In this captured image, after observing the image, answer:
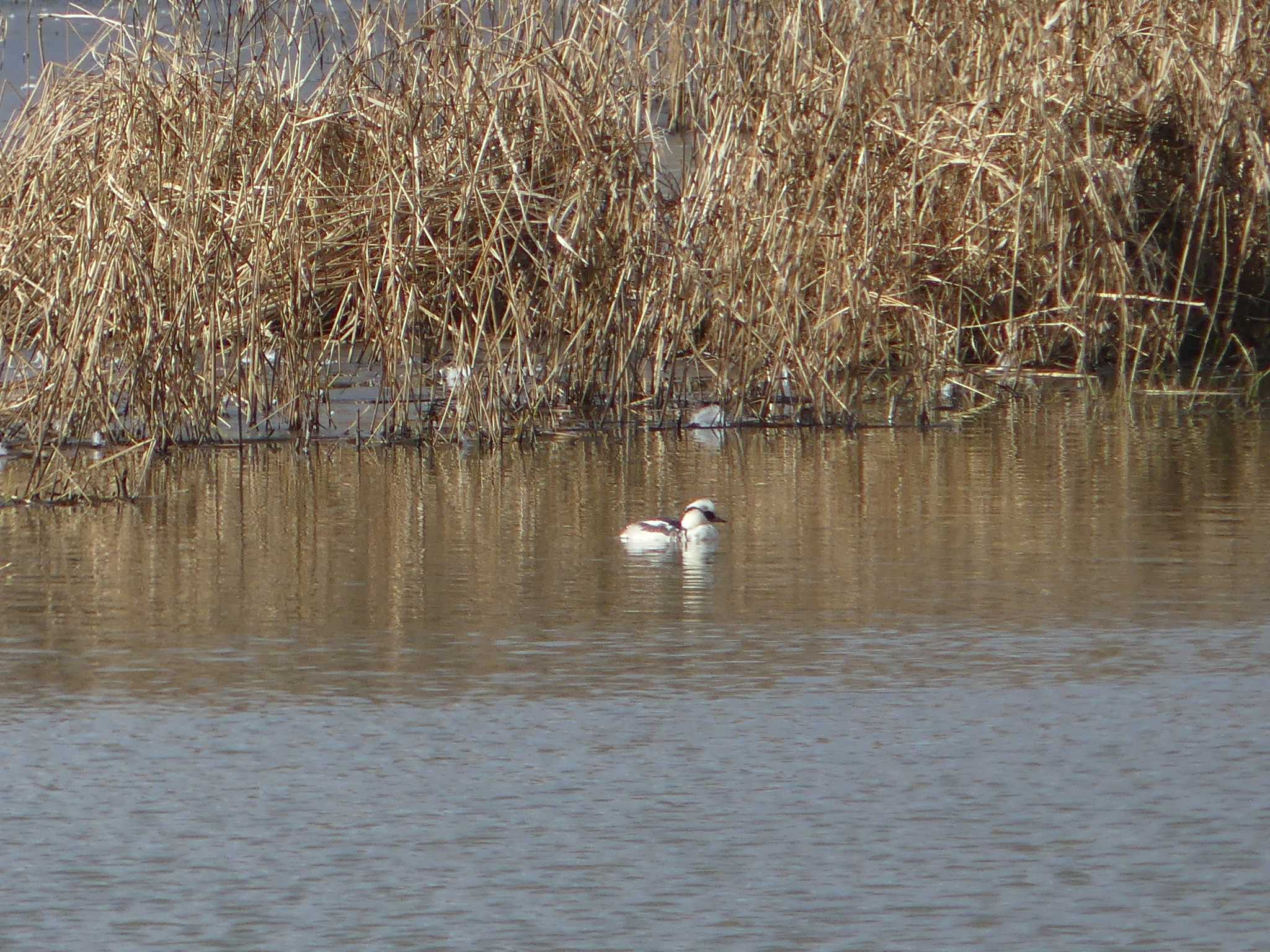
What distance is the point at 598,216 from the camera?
9.70 meters

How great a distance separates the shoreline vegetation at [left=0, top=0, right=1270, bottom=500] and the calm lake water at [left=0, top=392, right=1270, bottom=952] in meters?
1.05

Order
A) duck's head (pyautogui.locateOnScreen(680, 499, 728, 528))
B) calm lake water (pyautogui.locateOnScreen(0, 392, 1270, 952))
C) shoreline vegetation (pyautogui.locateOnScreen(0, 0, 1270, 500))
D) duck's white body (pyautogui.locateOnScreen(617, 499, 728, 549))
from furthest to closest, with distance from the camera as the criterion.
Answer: shoreline vegetation (pyautogui.locateOnScreen(0, 0, 1270, 500)) < duck's head (pyautogui.locateOnScreen(680, 499, 728, 528)) < duck's white body (pyautogui.locateOnScreen(617, 499, 728, 549)) < calm lake water (pyautogui.locateOnScreen(0, 392, 1270, 952))

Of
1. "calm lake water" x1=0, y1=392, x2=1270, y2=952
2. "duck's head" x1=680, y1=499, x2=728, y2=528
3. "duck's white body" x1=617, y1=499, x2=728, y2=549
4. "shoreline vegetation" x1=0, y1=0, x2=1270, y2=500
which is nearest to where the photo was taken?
"calm lake water" x1=0, y1=392, x2=1270, y2=952

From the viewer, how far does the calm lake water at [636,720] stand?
12.3ft

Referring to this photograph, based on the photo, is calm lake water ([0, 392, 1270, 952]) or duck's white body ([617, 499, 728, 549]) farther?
duck's white body ([617, 499, 728, 549])

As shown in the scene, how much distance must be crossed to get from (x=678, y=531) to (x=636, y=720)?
2103 millimetres

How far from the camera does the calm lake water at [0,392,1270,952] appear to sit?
3.74 meters

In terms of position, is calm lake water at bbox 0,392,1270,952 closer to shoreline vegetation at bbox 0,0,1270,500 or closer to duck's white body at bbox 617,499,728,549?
duck's white body at bbox 617,499,728,549

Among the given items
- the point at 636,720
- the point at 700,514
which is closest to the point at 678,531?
the point at 700,514

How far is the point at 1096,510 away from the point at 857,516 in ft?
2.45

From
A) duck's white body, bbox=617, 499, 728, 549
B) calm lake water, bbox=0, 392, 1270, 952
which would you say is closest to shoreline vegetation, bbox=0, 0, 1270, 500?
calm lake water, bbox=0, 392, 1270, 952

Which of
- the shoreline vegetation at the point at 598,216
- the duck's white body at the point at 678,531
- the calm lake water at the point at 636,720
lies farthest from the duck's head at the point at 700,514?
the shoreline vegetation at the point at 598,216

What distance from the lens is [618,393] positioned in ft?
31.7

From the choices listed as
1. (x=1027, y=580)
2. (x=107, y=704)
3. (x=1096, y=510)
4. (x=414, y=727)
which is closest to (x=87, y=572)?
(x=107, y=704)
